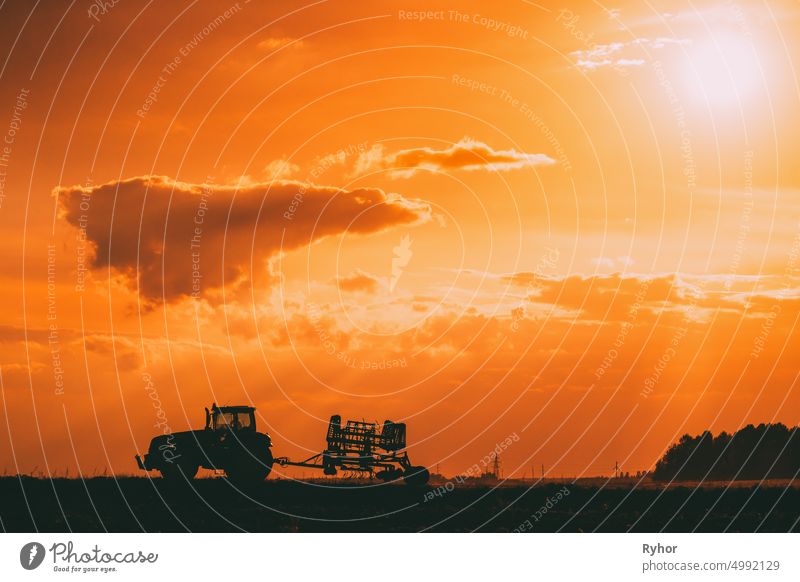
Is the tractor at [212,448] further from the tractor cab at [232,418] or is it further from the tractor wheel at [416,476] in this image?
the tractor wheel at [416,476]

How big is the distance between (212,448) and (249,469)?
7.49ft

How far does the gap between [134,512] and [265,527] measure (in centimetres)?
533

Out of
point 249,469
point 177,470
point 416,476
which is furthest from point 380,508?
point 416,476

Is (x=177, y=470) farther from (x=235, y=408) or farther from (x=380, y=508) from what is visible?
(x=380, y=508)

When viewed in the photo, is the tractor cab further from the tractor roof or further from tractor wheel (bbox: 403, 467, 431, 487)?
tractor wheel (bbox: 403, 467, 431, 487)

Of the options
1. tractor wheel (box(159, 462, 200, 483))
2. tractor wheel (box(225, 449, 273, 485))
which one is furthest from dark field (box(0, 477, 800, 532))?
tractor wheel (box(225, 449, 273, 485))

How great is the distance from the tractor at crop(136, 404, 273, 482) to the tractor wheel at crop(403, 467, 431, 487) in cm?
893

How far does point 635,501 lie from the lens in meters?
44.2

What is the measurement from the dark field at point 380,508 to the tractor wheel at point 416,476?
16.7ft

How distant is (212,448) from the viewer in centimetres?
4875

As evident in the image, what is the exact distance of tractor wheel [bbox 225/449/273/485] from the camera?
161 ft

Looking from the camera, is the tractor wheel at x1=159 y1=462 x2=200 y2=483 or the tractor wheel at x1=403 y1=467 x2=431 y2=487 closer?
the tractor wheel at x1=159 y1=462 x2=200 y2=483

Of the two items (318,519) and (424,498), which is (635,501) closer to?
(424,498)
